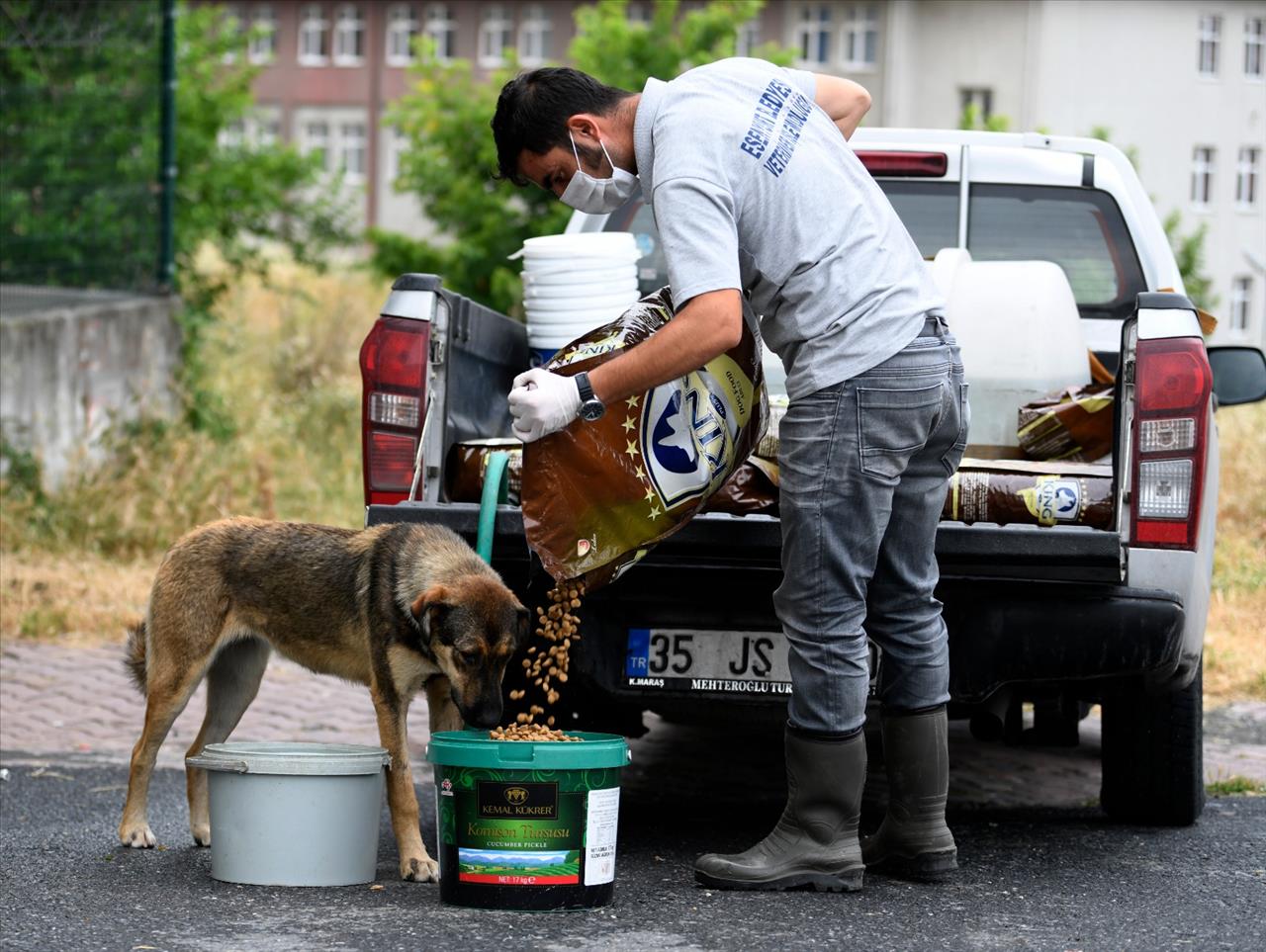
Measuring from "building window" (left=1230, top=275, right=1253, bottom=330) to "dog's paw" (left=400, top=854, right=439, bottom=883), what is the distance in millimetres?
45315

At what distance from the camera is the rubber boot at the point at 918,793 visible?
452 centimetres

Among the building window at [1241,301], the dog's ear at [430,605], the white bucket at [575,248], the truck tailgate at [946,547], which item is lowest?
the dog's ear at [430,605]

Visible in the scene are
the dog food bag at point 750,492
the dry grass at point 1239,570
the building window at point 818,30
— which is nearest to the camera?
the dog food bag at point 750,492

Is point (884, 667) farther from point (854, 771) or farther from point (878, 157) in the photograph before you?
point (878, 157)

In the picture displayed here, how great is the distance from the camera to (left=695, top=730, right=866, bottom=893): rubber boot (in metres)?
4.37

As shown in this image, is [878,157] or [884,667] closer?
[884,667]

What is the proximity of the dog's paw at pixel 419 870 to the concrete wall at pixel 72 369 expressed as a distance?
20.1ft

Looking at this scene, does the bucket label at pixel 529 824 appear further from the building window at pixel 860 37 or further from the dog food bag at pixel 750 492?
the building window at pixel 860 37

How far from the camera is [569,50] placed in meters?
16.8

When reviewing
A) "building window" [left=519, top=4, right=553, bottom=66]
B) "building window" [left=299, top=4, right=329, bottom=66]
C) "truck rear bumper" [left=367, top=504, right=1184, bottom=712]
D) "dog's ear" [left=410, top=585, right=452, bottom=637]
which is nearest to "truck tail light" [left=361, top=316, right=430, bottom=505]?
"truck rear bumper" [left=367, top=504, right=1184, bottom=712]

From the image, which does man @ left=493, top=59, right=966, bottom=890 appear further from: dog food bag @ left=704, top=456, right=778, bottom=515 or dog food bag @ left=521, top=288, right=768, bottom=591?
dog food bag @ left=704, top=456, right=778, bottom=515

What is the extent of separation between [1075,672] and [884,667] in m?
0.48

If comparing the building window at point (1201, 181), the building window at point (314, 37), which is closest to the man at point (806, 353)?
the building window at point (1201, 181)

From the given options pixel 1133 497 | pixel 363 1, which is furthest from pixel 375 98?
pixel 1133 497
